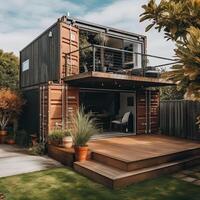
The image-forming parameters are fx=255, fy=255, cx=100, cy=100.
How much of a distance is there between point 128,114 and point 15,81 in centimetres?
1630

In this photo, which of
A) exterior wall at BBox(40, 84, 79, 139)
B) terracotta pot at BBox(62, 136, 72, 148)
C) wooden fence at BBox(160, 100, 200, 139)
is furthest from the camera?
wooden fence at BBox(160, 100, 200, 139)

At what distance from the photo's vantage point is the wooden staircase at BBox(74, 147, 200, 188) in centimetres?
674

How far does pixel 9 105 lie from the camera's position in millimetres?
12586

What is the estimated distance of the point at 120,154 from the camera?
8.08 m

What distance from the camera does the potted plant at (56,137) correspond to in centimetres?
968

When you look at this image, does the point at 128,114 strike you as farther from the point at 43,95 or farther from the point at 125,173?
the point at 125,173

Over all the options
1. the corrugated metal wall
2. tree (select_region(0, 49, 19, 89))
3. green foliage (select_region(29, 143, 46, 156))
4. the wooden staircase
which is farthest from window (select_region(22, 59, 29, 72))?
the wooden staircase

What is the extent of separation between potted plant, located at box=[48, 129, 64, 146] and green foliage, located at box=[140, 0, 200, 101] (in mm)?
5680

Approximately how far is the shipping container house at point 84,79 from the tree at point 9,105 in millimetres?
480

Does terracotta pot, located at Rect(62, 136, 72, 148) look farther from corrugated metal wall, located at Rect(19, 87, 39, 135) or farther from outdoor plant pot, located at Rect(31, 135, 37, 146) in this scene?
corrugated metal wall, located at Rect(19, 87, 39, 135)

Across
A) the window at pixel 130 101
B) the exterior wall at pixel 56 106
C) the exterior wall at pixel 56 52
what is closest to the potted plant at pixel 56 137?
the exterior wall at pixel 56 106

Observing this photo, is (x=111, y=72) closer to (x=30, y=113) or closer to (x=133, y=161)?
(x=133, y=161)

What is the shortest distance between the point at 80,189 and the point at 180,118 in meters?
7.86

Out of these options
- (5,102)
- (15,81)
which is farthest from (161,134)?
(15,81)
